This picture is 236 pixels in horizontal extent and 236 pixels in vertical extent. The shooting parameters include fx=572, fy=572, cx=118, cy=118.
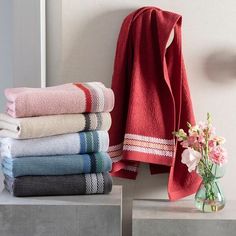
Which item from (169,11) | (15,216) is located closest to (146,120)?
(169,11)

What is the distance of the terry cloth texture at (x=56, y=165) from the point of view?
1556 millimetres

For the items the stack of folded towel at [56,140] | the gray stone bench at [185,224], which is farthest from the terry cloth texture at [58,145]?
the gray stone bench at [185,224]

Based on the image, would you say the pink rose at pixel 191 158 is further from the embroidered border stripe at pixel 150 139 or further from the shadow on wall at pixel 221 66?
the shadow on wall at pixel 221 66

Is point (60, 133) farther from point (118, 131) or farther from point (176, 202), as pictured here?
point (176, 202)

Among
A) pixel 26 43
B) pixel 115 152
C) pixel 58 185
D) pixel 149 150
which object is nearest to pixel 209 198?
pixel 149 150

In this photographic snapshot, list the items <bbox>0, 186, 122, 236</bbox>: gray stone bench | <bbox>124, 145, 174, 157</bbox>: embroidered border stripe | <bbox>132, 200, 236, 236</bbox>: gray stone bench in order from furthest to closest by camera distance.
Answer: <bbox>124, 145, 174, 157</bbox>: embroidered border stripe
<bbox>132, 200, 236, 236</bbox>: gray stone bench
<bbox>0, 186, 122, 236</bbox>: gray stone bench

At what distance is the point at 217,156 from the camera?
170cm

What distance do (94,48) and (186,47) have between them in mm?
316

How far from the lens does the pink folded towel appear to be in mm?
1522

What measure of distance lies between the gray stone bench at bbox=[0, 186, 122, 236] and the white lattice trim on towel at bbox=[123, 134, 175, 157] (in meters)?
0.40

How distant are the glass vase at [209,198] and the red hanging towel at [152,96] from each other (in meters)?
0.16

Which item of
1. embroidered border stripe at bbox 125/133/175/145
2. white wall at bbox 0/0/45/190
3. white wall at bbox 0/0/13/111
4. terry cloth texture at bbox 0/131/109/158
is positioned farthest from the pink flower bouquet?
white wall at bbox 0/0/13/111

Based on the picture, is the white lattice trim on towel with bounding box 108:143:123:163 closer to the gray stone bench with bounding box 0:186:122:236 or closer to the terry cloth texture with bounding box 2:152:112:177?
the terry cloth texture with bounding box 2:152:112:177

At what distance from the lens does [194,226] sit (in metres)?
1.65
